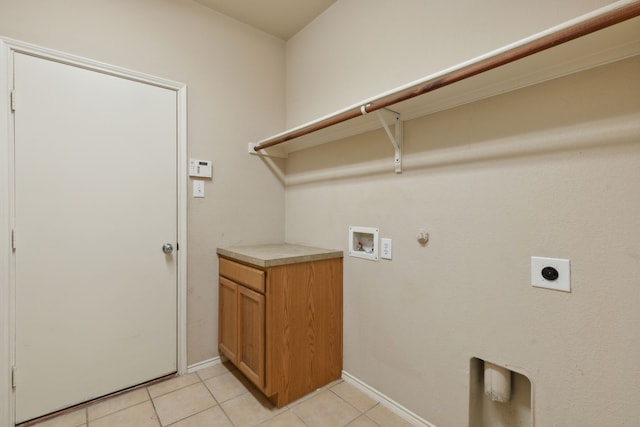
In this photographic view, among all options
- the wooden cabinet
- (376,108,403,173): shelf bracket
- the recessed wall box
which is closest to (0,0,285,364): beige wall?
the wooden cabinet

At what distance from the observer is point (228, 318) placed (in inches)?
78.4

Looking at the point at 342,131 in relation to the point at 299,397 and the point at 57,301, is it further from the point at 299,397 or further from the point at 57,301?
the point at 57,301

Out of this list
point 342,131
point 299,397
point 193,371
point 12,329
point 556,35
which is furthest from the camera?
point 193,371

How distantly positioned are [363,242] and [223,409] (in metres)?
1.25

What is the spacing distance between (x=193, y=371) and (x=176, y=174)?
4.48 feet

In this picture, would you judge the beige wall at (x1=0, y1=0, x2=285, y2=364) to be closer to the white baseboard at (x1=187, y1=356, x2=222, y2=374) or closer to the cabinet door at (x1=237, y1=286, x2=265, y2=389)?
the white baseboard at (x1=187, y1=356, x2=222, y2=374)

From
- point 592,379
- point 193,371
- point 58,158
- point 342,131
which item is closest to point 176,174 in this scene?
point 58,158

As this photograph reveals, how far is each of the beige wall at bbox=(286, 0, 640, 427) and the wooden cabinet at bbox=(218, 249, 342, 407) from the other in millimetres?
132

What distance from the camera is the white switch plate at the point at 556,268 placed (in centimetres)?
105

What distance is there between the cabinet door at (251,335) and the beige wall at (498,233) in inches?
22.6

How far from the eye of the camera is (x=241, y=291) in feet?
5.98

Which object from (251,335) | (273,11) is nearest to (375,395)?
(251,335)

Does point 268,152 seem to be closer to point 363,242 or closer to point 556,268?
point 363,242

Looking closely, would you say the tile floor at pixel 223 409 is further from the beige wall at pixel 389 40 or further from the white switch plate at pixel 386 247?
the beige wall at pixel 389 40
